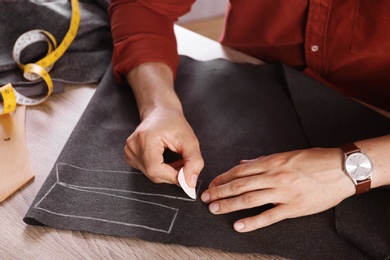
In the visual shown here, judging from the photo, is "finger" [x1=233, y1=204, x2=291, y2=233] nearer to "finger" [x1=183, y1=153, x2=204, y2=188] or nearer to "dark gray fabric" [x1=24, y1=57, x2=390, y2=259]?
"dark gray fabric" [x1=24, y1=57, x2=390, y2=259]

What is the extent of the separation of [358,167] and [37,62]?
813mm

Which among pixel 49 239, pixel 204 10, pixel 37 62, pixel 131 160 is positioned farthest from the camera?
pixel 204 10

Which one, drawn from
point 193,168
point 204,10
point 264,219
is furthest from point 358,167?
point 204,10

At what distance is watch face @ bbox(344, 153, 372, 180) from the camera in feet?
3.20

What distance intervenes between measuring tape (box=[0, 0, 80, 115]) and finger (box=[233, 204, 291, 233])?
60 centimetres

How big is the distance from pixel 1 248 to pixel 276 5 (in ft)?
2.87

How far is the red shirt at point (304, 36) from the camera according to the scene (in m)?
1.18

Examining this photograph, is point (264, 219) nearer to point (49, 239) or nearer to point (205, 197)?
A: point (205, 197)

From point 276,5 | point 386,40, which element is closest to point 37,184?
point 276,5

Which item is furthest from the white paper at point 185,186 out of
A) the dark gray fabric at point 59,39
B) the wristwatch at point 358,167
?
the dark gray fabric at point 59,39

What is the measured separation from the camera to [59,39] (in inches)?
50.9

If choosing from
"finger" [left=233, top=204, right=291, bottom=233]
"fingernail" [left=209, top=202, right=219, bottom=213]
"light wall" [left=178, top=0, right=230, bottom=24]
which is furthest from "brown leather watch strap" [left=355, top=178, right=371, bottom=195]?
"light wall" [left=178, top=0, right=230, bottom=24]

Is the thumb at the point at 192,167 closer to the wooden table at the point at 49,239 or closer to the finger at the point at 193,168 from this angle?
the finger at the point at 193,168

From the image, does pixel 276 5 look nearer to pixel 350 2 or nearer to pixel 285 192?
pixel 350 2
